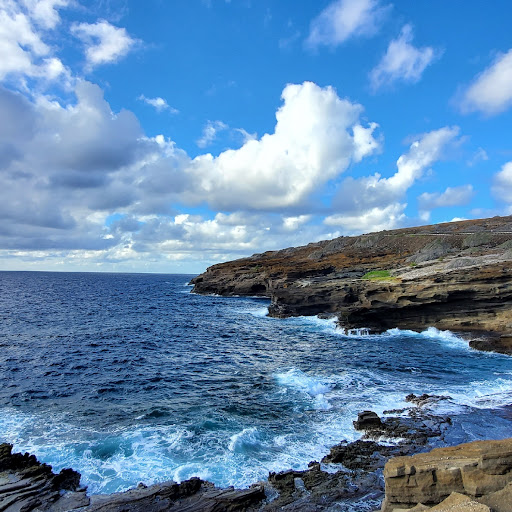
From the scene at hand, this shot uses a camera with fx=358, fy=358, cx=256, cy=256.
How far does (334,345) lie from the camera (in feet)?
128

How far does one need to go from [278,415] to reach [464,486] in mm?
12819

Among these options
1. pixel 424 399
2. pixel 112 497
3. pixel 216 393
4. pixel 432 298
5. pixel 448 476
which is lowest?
pixel 424 399

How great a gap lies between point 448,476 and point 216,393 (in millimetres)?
17478

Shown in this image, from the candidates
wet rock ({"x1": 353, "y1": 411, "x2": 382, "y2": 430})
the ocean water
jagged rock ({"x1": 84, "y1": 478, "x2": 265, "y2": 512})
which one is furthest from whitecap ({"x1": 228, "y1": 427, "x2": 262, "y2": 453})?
wet rock ({"x1": 353, "y1": 411, "x2": 382, "y2": 430})

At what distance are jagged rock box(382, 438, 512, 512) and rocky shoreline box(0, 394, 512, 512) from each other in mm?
24

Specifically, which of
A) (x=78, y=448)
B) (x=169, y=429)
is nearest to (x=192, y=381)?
(x=169, y=429)

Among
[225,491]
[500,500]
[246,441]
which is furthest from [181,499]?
[500,500]

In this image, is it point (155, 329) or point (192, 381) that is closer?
point (192, 381)

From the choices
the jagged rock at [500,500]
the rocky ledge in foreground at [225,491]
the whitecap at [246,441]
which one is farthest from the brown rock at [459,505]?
the whitecap at [246,441]

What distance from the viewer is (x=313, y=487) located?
13891 mm

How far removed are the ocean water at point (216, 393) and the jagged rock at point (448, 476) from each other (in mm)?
6543

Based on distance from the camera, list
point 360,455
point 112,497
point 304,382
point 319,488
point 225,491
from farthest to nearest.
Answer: point 304,382 < point 360,455 < point 319,488 < point 225,491 < point 112,497

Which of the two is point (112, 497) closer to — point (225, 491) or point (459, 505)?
point (225, 491)

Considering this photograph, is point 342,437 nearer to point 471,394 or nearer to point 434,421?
point 434,421
